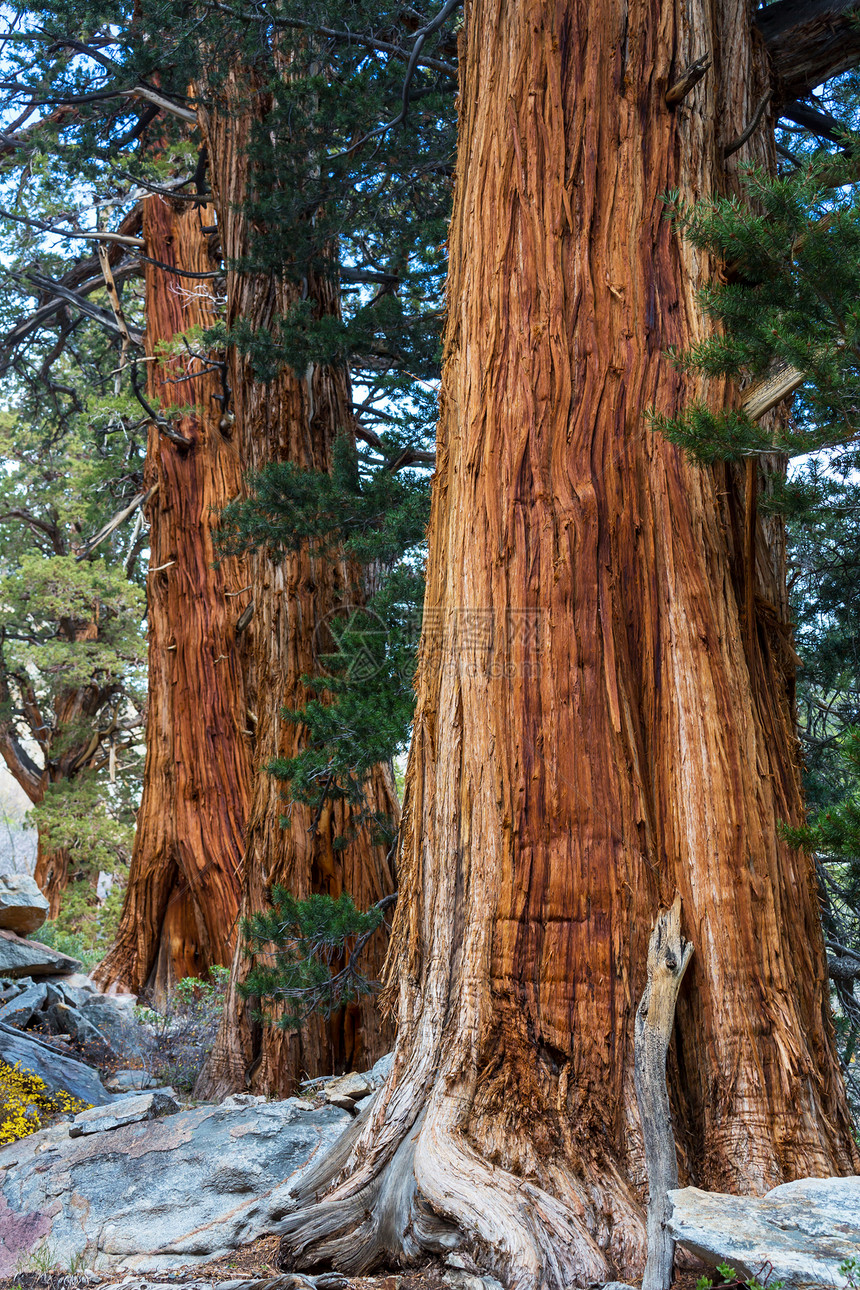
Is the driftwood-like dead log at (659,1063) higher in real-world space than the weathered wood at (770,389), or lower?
lower

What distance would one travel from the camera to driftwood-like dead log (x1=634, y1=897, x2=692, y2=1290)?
8.01ft

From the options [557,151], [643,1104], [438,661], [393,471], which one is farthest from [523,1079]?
[393,471]

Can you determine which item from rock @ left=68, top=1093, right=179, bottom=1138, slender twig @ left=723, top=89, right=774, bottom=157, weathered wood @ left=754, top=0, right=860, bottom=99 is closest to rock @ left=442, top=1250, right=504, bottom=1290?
rock @ left=68, top=1093, right=179, bottom=1138

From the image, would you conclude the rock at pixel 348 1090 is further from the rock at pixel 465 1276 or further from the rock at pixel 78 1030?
the rock at pixel 78 1030

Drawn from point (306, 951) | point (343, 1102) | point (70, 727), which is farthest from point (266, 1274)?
point (70, 727)

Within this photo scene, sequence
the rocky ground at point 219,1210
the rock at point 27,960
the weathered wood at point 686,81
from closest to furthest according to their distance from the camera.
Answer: the rocky ground at point 219,1210
the weathered wood at point 686,81
the rock at point 27,960

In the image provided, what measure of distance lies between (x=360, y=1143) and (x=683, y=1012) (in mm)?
1134

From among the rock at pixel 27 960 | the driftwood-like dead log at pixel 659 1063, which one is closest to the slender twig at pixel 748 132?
the driftwood-like dead log at pixel 659 1063

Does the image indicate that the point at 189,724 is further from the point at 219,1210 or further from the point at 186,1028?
the point at 219,1210

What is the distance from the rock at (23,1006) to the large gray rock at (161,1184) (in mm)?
2419

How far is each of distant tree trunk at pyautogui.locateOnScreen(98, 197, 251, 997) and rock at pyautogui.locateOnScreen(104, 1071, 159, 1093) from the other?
1.80 metres

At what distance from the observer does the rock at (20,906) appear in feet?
26.1

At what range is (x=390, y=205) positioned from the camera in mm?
7348

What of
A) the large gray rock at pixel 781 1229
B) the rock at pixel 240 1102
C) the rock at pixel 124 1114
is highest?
the large gray rock at pixel 781 1229
